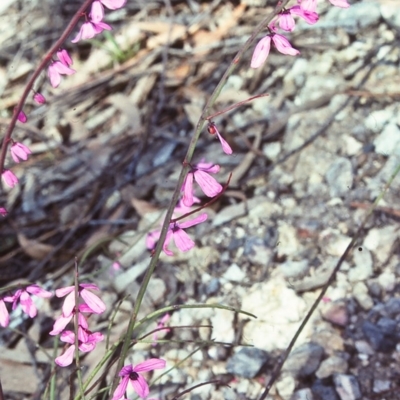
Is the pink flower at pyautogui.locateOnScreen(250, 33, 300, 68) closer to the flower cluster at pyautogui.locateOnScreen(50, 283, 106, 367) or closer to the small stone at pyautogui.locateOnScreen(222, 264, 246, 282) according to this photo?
the flower cluster at pyautogui.locateOnScreen(50, 283, 106, 367)

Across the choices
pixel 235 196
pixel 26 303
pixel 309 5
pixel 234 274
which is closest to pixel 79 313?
pixel 26 303

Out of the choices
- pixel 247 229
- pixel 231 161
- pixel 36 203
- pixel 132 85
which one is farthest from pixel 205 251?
pixel 132 85

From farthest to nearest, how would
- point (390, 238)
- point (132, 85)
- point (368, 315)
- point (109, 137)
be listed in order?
point (132, 85), point (109, 137), point (390, 238), point (368, 315)

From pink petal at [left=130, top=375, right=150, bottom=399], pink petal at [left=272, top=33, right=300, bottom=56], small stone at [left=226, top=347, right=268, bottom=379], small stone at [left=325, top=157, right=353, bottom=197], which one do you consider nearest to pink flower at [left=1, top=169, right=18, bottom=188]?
pink petal at [left=130, top=375, right=150, bottom=399]

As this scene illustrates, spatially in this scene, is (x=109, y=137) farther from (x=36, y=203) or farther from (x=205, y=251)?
(x=205, y=251)

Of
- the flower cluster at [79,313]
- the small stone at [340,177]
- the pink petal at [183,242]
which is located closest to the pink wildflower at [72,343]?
the flower cluster at [79,313]

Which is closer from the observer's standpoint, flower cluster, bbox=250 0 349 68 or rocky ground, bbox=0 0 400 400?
flower cluster, bbox=250 0 349 68

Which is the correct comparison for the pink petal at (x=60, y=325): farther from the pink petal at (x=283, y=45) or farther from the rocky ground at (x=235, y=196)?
the pink petal at (x=283, y=45)
